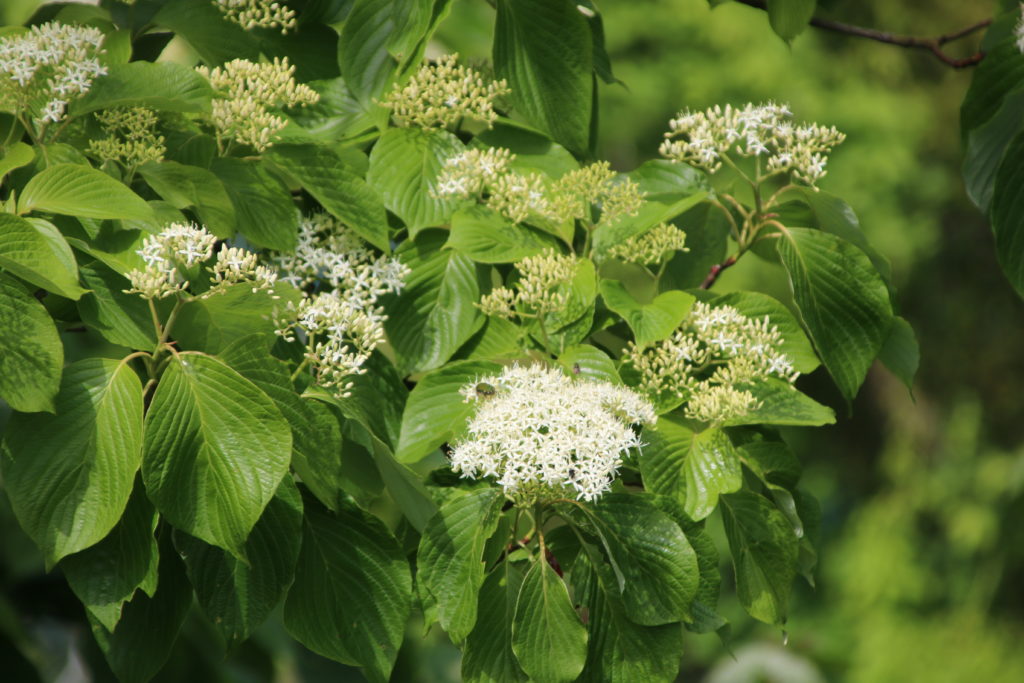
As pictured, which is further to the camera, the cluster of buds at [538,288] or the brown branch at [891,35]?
Result: the brown branch at [891,35]

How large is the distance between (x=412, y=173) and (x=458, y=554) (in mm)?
451

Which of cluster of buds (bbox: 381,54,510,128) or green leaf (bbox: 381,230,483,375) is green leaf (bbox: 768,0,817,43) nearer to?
cluster of buds (bbox: 381,54,510,128)

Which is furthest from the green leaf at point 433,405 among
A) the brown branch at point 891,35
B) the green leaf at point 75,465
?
the brown branch at point 891,35

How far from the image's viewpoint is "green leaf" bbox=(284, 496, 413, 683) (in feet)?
3.21

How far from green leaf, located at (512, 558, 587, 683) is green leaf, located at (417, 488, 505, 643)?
0.14 ft

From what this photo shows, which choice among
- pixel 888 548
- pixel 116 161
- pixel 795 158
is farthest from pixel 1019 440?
pixel 116 161

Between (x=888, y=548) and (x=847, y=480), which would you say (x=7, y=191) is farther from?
(x=847, y=480)

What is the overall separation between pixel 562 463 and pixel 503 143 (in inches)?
18.8

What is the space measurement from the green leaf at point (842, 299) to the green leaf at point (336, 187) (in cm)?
44

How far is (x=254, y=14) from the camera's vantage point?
1.23 metres

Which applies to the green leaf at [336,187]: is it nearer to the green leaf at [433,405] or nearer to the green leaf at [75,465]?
the green leaf at [433,405]

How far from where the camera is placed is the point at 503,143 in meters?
1.22

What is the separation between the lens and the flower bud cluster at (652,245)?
112cm

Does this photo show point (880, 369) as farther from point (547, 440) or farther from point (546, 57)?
point (547, 440)
